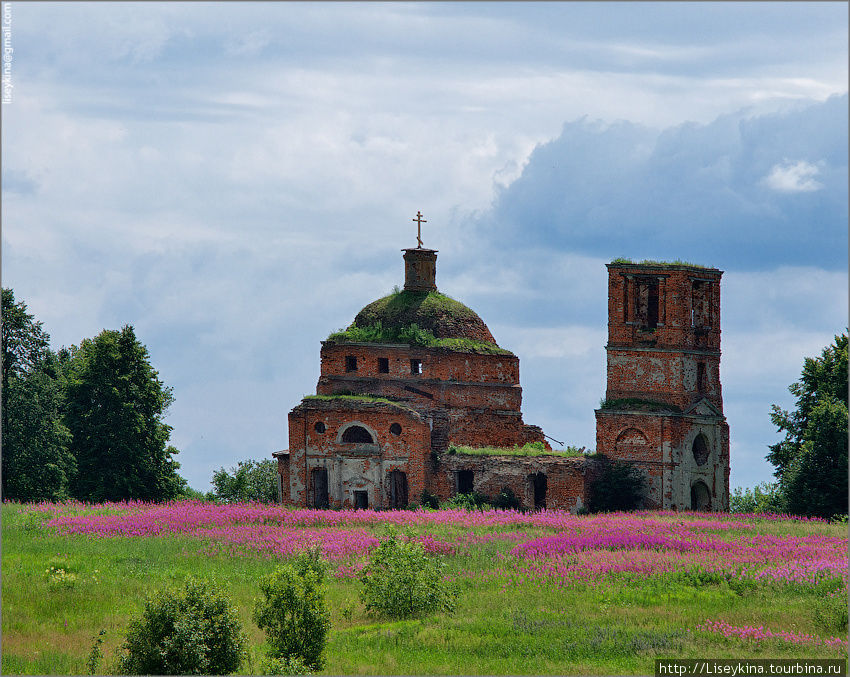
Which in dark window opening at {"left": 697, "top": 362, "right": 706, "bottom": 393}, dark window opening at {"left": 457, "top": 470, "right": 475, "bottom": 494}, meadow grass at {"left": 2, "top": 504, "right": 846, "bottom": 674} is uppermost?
dark window opening at {"left": 697, "top": 362, "right": 706, "bottom": 393}

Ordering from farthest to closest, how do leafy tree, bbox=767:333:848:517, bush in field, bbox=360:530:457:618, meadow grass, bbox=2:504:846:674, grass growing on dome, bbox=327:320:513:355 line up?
grass growing on dome, bbox=327:320:513:355 → leafy tree, bbox=767:333:848:517 → bush in field, bbox=360:530:457:618 → meadow grass, bbox=2:504:846:674

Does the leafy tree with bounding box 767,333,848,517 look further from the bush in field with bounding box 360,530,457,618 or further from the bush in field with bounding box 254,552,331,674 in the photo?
the bush in field with bounding box 254,552,331,674

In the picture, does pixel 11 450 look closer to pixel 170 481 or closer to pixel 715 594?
pixel 170 481

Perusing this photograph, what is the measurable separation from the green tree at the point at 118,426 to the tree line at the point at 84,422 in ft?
0.14

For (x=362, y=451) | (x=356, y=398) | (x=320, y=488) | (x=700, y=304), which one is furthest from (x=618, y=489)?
(x=320, y=488)

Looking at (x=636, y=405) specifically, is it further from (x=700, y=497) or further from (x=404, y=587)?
(x=404, y=587)

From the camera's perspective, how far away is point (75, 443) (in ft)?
180

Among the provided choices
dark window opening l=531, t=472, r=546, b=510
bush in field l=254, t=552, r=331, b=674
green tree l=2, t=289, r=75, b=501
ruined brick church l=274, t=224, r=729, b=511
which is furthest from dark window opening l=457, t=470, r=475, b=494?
bush in field l=254, t=552, r=331, b=674

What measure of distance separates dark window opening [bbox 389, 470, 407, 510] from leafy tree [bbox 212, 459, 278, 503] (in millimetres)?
10604

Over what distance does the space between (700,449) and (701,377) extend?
9.32 ft

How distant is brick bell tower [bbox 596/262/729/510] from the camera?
4903 cm

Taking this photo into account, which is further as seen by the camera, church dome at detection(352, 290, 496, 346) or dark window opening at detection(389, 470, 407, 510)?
church dome at detection(352, 290, 496, 346)

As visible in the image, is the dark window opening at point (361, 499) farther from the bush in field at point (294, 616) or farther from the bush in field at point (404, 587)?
the bush in field at point (294, 616)

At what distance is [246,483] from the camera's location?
6109 cm
